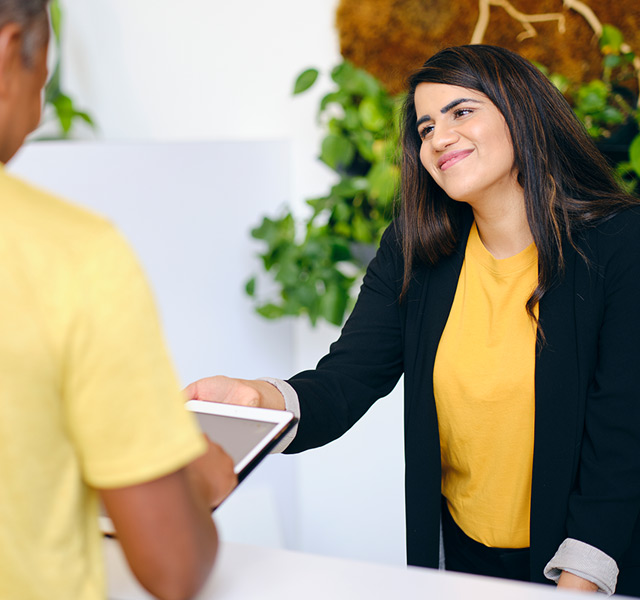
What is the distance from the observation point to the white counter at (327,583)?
0.63 m

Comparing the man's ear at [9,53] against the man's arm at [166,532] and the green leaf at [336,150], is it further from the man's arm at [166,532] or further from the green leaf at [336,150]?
the green leaf at [336,150]

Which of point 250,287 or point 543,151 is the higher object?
point 543,151

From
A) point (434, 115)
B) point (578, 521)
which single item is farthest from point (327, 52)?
point (578, 521)

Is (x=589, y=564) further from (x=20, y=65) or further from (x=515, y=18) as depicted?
(x=515, y=18)

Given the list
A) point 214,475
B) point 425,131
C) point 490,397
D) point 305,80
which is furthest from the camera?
point 305,80

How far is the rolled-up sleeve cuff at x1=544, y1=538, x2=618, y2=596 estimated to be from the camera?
113 cm

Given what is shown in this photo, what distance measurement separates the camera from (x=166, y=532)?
49 centimetres

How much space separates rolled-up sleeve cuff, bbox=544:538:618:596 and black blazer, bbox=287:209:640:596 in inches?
0.6

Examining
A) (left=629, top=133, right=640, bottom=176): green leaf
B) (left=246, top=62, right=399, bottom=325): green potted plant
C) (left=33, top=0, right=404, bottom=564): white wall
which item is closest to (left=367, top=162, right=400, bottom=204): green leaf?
(left=246, top=62, right=399, bottom=325): green potted plant

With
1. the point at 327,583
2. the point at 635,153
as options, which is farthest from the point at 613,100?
the point at 327,583

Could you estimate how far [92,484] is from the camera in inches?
19.0

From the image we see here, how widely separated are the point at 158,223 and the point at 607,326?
147cm

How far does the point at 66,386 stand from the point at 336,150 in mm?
1897

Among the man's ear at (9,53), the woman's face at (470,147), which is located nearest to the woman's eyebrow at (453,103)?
the woman's face at (470,147)
